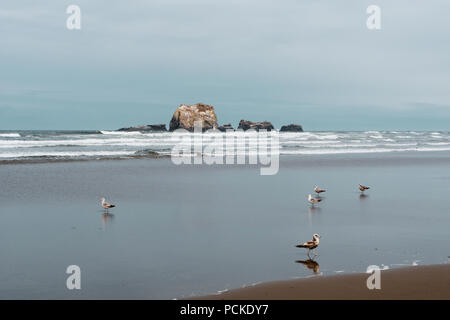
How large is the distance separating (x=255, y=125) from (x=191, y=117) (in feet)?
84.7

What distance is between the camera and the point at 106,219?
1130 centimetres

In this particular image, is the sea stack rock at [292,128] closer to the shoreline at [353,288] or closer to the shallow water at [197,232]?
the shallow water at [197,232]

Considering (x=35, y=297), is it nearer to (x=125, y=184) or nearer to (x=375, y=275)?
(x=375, y=275)

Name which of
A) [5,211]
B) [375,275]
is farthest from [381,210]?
[5,211]

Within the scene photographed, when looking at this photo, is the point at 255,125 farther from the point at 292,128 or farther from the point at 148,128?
the point at 148,128

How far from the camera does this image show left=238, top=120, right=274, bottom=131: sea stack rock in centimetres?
11856

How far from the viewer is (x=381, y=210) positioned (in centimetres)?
1257

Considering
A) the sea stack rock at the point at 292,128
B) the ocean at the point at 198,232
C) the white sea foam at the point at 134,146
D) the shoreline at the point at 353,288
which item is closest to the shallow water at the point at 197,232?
the ocean at the point at 198,232

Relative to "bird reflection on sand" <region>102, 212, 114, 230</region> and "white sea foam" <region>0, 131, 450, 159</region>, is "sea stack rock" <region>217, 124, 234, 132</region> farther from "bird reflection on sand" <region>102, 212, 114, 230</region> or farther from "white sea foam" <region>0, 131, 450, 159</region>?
"bird reflection on sand" <region>102, 212, 114, 230</region>

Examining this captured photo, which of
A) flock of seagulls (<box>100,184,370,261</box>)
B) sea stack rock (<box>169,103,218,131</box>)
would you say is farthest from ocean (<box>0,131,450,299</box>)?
sea stack rock (<box>169,103,218,131</box>)

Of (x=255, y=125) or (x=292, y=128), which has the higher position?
(x=255, y=125)

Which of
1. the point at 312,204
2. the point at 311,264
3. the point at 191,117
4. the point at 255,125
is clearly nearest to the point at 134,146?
the point at 312,204

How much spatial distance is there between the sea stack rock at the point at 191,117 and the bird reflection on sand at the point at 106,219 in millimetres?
83663

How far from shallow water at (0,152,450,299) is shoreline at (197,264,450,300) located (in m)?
0.30
